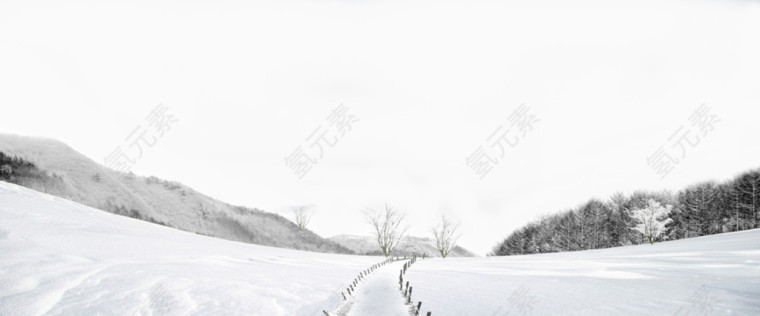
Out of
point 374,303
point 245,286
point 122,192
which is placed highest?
point 122,192

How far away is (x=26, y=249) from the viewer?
12.4m

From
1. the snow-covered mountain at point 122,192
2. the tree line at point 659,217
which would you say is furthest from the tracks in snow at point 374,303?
the tree line at point 659,217

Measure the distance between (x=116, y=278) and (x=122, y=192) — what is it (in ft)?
171

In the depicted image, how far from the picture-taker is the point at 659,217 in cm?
5081

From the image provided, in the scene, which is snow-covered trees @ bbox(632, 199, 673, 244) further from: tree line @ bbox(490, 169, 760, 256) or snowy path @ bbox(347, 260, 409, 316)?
snowy path @ bbox(347, 260, 409, 316)

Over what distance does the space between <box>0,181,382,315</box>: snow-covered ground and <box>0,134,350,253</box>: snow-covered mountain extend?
1248 inches

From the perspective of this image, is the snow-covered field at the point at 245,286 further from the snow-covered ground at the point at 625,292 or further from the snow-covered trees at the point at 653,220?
the snow-covered trees at the point at 653,220

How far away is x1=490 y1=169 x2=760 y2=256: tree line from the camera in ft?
177

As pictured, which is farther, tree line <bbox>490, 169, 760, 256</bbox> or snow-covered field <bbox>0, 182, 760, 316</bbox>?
tree line <bbox>490, 169, 760, 256</bbox>

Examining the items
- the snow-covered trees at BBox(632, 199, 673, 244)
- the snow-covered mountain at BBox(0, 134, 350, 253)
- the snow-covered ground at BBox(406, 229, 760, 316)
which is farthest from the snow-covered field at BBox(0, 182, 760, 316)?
the snow-covered trees at BBox(632, 199, 673, 244)

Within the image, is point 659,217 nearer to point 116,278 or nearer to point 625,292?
point 625,292

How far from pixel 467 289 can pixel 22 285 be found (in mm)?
15446

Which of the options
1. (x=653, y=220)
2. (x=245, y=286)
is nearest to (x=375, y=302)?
(x=245, y=286)

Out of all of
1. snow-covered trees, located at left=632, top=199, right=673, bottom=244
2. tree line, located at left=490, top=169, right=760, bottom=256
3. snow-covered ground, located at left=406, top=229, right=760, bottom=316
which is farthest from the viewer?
tree line, located at left=490, top=169, right=760, bottom=256
